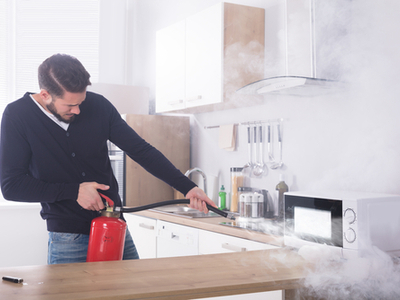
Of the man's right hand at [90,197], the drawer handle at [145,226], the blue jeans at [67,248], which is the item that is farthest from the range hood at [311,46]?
the drawer handle at [145,226]

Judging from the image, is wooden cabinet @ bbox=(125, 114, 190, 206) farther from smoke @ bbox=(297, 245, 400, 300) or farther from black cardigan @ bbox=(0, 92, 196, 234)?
smoke @ bbox=(297, 245, 400, 300)

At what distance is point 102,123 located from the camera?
1809mm

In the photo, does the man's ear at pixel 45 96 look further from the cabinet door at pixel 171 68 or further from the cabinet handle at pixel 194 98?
the cabinet door at pixel 171 68

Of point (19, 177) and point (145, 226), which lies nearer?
point (19, 177)

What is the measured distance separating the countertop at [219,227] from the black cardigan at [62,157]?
1.82 feet

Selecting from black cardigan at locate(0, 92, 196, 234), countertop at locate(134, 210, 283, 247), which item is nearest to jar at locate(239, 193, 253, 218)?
countertop at locate(134, 210, 283, 247)

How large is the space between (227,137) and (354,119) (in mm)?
1172

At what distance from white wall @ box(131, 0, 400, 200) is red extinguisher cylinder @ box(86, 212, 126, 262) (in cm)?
130

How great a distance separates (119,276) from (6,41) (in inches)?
143

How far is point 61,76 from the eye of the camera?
62.4 inches

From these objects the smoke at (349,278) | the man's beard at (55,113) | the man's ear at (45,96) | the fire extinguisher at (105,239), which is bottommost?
the smoke at (349,278)

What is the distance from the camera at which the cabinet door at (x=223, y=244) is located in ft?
7.02

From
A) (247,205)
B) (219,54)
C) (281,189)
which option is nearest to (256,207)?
(247,205)

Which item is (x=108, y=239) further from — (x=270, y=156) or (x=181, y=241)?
(x=270, y=156)
